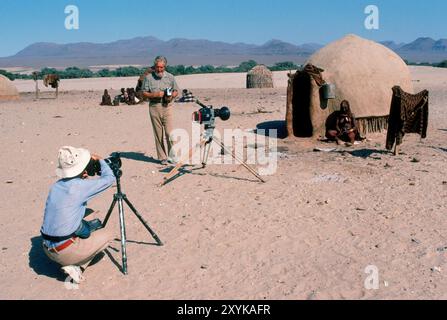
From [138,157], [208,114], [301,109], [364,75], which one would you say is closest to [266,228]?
[208,114]

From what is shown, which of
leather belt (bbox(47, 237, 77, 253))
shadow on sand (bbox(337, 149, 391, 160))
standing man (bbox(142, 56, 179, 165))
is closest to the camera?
leather belt (bbox(47, 237, 77, 253))

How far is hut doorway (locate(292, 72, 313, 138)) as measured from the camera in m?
11.1

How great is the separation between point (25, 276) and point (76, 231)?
33.1 inches

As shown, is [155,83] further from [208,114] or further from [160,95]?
[208,114]

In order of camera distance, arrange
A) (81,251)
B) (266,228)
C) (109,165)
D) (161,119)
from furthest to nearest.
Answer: (161,119) → (266,228) → (109,165) → (81,251)

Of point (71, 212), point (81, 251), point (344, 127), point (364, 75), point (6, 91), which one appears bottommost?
point (81, 251)

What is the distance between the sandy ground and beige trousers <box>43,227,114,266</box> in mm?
240

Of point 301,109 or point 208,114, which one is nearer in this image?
point 208,114

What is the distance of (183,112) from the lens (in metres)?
15.0

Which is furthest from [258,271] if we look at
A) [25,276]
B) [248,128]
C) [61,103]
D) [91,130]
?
[61,103]

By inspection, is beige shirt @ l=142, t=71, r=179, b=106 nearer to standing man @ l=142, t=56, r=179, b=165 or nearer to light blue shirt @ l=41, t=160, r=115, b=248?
standing man @ l=142, t=56, r=179, b=165

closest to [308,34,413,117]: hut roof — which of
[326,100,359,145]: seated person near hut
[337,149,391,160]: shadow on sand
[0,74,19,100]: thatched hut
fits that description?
[326,100,359,145]: seated person near hut

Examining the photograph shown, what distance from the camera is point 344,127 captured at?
31.4 feet

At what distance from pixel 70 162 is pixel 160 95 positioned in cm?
378
